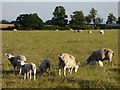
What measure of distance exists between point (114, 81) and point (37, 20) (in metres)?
118

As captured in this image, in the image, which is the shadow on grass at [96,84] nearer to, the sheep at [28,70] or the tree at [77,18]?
the sheep at [28,70]

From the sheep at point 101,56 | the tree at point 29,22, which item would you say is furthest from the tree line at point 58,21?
the sheep at point 101,56

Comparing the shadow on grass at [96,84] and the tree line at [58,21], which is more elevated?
the tree line at [58,21]

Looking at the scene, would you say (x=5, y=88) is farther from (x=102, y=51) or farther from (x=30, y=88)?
(x=102, y=51)

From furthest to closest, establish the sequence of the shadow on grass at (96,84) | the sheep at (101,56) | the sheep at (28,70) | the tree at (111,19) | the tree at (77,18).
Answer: the tree at (111,19) < the tree at (77,18) < the sheep at (101,56) < the sheep at (28,70) < the shadow on grass at (96,84)

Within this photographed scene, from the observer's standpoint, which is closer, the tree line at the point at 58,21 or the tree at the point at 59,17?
the tree line at the point at 58,21

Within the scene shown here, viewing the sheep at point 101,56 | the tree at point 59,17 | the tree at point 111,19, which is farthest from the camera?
the tree at point 111,19

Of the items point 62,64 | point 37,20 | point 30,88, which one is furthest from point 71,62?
point 37,20

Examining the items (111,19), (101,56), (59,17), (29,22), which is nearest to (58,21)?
(59,17)

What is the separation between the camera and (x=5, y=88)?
1217 centimetres

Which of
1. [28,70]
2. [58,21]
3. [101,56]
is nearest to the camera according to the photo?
[28,70]

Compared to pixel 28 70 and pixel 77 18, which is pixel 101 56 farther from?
pixel 77 18

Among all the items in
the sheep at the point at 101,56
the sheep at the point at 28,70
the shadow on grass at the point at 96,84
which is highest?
the sheep at the point at 101,56

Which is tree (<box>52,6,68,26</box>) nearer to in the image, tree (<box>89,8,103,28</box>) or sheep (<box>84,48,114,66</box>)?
tree (<box>89,8,103,28</box>)
